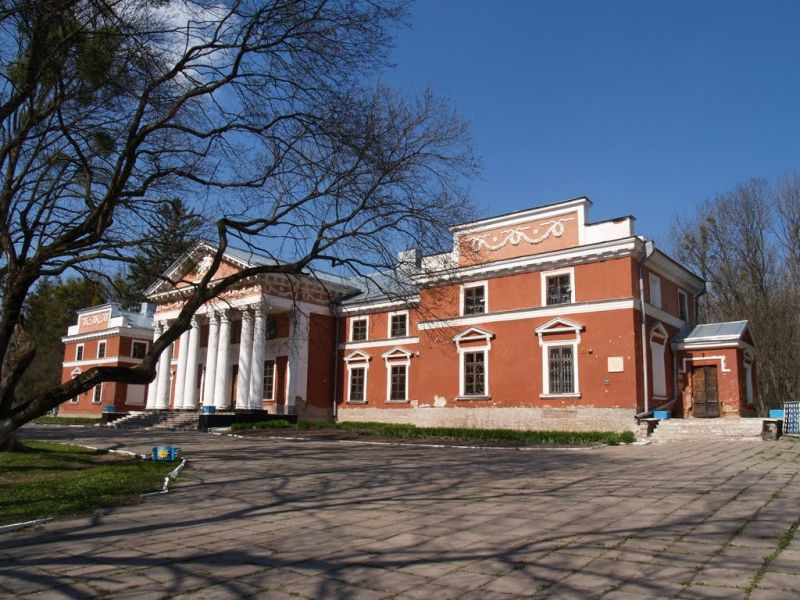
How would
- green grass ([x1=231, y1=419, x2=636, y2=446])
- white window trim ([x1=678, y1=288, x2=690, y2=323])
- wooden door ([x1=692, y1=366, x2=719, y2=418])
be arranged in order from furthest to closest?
white window trim ([x1=678, y1=288, x2=690, y2=323]) < wooden door ([x1=692, y1=366, x2=719, y2=418]) < green grass ([x1=231, y1=419, x2=636, y2=446])

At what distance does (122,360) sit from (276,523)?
4206cm

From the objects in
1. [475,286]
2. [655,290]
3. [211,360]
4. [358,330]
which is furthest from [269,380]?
[655,290]

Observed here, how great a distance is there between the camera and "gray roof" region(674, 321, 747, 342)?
2291cm

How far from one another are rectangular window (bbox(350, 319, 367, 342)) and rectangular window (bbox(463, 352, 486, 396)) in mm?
8504

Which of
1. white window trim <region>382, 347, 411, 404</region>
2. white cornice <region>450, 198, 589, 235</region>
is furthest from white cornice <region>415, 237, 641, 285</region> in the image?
white window trim <region>382, 347, 411, 404</region>

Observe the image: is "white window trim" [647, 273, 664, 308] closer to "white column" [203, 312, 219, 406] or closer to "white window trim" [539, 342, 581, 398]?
"white window trim" [539, 342, 581, 398]

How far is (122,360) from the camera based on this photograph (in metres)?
44.1

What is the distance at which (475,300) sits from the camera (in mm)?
25578

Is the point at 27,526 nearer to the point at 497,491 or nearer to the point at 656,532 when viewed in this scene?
the point at 497,491

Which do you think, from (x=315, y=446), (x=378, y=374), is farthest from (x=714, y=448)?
(x=378, y=374)

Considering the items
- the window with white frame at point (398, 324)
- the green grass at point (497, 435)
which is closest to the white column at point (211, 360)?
the green grass at point (497, 435)

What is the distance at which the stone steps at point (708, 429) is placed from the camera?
18.4 meters

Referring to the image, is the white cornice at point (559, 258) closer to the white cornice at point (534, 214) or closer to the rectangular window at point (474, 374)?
the white cornice at point (534, 214)

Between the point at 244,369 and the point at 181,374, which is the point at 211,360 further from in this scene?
the point at 244,369
